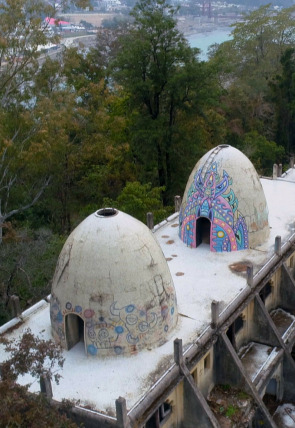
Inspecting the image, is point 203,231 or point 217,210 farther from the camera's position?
point 203,231

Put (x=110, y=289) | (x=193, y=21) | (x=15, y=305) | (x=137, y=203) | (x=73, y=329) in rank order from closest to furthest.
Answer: (x=110, y=289) < (x=73, y=329) < (x=15, y=305) < (x=137, y=203) < (x=193, y=21)

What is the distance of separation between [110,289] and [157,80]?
66.7 feet

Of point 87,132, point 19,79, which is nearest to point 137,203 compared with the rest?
point 87,132

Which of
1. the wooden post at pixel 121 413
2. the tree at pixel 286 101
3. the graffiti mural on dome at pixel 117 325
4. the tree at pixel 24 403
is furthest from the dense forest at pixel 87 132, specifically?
the tree at pixel 24 403

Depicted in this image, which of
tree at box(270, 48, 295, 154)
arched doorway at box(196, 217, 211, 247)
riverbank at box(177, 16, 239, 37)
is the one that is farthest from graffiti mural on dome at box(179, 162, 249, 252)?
riverbank at box(177, 16, 239, 37)

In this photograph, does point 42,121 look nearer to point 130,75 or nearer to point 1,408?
point 130,75

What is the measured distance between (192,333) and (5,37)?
18.4 metres

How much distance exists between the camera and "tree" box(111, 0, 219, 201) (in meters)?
31.9

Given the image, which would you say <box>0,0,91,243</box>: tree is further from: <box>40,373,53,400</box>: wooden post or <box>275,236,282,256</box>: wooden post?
<box>40,373,53,400</box>: wooden post

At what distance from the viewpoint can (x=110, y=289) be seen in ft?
51.2

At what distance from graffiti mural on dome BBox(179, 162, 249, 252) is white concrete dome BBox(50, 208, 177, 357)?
5687 mm

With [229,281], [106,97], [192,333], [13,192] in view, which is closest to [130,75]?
[106,97]

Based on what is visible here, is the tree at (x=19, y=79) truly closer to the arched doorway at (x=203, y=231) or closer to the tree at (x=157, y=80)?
the tree at (x=157, y=80)

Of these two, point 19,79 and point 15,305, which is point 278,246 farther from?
point 19,79
